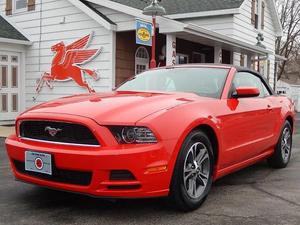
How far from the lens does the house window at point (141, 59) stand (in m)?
13.5

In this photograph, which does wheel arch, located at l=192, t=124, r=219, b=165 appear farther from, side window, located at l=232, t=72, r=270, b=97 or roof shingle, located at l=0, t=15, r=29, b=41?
roof shingle, located at l=0, t=15, r=29, b=41

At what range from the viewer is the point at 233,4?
15055 millimetres

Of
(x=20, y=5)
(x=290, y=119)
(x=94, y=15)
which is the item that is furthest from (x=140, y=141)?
(x=20, y=5)

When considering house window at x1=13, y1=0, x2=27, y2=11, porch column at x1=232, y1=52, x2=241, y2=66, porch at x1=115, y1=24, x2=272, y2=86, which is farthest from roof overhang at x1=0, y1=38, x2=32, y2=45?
porch column at x1=232, y1=52, x2=241, y2=66

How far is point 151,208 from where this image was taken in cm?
414

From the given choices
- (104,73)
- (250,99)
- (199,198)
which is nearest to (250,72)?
(250,99)

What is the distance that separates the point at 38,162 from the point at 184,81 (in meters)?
2.03

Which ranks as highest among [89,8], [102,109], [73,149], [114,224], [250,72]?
[89,8]

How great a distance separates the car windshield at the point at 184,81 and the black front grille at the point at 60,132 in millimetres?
1522

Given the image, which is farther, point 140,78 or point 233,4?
point 233,4

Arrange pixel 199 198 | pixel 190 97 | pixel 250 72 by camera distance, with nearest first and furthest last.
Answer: pixel 199 198 < pixel 190 97 < pixel 250 72

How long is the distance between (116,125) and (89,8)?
31.4 ft

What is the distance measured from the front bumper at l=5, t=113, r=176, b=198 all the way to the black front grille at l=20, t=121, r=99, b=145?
8 centimetres

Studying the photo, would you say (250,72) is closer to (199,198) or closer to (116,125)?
(199,198)
